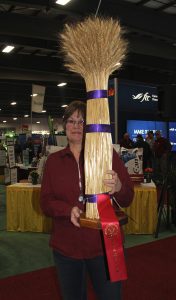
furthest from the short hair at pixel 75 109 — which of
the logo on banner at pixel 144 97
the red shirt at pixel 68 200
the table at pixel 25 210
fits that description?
the logo on banner at pixel 144 97

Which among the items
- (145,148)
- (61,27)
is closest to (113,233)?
(61,27)

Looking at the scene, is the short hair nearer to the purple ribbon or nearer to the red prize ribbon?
the purple ribbon

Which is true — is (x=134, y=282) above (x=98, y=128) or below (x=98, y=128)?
below

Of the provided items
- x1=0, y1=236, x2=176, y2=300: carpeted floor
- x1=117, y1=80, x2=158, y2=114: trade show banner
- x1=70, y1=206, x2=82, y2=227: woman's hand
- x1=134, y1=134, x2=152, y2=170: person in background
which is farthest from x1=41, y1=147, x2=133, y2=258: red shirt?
x1=117, y1=80, x2=158, y2=114: trade show banner

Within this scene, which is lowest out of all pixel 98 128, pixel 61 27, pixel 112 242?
pixel 112 242

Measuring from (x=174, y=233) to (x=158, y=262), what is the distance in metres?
1.26

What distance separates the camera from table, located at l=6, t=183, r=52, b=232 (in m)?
4.83

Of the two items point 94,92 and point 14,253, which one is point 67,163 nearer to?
point 94,92

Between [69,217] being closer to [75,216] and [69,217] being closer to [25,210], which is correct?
[75,216]

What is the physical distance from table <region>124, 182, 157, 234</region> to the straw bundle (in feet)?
11.7

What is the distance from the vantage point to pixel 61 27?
8.41 meters

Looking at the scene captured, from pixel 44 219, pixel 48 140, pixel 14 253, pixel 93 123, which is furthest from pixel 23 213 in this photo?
pixel 93 123

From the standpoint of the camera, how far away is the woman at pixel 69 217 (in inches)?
55.9

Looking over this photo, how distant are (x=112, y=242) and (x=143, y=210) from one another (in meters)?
3.66
